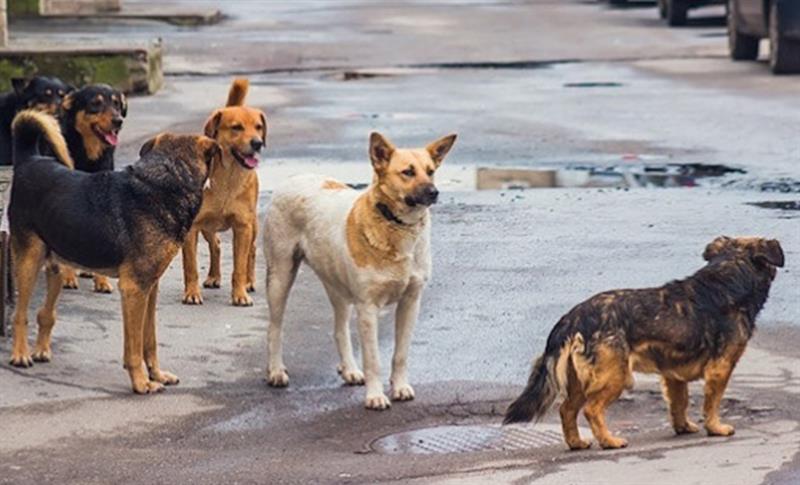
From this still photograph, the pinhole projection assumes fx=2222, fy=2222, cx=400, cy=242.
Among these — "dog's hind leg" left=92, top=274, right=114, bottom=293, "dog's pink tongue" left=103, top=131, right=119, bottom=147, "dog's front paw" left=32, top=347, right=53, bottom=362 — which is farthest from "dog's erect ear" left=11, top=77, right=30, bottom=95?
"dog's front paw" left=32, top=347, right=53, bottom=362

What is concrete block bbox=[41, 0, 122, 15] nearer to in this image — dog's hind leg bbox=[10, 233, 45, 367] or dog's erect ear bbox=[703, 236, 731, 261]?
dog's hind leg bbox=[10, 233, 45, 367]

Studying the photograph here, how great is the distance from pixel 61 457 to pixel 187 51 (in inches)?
810

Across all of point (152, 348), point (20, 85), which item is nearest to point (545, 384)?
point (152, 348)

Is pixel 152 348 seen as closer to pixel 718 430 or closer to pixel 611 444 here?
pixel 611 444

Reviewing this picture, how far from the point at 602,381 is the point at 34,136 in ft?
11.3

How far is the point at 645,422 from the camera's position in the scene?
30.1 ft

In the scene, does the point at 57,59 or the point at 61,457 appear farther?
the point at 57,59

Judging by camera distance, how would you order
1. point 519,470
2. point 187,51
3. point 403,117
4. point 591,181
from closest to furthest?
point 519,470 < point 591,181 < point 403,117 < point 187,51

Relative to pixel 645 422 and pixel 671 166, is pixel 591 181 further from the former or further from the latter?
pixel 645 422

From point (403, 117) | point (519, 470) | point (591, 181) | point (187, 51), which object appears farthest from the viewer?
point (187, 51)

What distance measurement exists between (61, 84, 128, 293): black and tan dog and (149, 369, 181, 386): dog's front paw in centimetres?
203

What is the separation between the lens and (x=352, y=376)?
10.0 meters

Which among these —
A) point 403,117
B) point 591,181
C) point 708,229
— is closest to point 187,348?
point 708,229

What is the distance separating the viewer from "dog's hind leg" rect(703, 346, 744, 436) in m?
8.59
